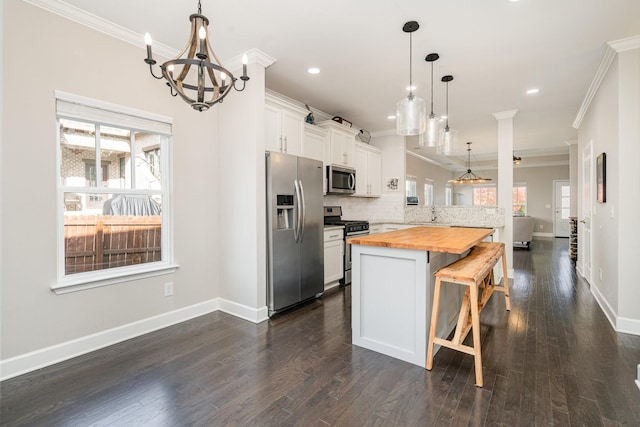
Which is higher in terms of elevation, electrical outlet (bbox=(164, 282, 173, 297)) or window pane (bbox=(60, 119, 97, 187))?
window pane (bbox=(60, 119, 97, 187))

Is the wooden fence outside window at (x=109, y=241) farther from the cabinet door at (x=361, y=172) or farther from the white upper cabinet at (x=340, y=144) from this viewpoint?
the cabinet door at (x=361, y=172)

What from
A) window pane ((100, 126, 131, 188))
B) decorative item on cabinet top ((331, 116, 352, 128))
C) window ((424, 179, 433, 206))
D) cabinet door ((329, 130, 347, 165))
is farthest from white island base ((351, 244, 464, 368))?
window ((424, 179, 433, 206))

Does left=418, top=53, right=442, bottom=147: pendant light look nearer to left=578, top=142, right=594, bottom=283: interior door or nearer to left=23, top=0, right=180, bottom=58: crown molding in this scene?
left=23, top=0, right=180, bottom=58: crown molding

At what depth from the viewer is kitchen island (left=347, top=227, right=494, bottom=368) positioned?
2307mm

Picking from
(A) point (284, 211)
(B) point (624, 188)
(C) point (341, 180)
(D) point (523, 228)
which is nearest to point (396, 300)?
(A) point (284, 211)

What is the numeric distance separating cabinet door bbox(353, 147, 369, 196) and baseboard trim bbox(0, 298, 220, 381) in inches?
127

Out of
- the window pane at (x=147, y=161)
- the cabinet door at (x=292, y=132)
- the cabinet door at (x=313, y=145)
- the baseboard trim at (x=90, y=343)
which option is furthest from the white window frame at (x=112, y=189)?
the cabinet door at (x=313, y=145)

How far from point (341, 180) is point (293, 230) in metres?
1.64

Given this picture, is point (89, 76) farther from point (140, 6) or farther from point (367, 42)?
point (367, 42)

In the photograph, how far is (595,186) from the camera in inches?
154

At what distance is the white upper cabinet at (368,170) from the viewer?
548 cm

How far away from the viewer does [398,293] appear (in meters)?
2.45

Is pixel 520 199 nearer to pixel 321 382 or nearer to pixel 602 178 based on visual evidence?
pixel 602 178

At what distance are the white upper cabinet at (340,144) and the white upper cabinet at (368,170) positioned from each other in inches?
12.1
